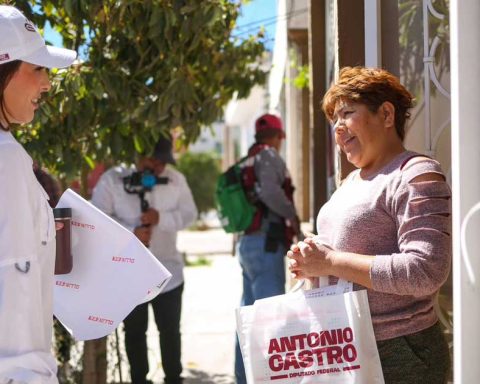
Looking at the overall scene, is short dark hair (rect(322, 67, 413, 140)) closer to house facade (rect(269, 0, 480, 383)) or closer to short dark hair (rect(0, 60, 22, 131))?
house facade (rect(269, 0, 480, 383))

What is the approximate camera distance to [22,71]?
213 cm

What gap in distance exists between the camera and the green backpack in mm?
5051

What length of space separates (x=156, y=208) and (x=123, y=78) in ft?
3.30

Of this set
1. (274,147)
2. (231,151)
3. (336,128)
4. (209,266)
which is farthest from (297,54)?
(231,151)

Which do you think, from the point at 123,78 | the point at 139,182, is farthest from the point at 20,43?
the point at 139,182

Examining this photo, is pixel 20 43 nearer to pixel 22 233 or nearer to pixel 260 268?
pixel 22 233

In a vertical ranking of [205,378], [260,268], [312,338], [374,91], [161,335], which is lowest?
[205,378]

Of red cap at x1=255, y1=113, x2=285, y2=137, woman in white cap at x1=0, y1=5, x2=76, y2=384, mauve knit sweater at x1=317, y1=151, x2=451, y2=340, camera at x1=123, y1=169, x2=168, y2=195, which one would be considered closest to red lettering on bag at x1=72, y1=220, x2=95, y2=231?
woman in white cap at x1=0, y1=5, x2=76, y2=384

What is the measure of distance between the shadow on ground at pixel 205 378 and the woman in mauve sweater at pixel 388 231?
11.7ft

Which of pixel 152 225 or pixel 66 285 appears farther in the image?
pixel 152 225

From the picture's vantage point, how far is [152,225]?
15.8ft

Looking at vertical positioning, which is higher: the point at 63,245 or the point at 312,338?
the point at 63,245

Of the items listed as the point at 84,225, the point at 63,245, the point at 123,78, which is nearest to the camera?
the point at 63,245

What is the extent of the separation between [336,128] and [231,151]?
27375mm
